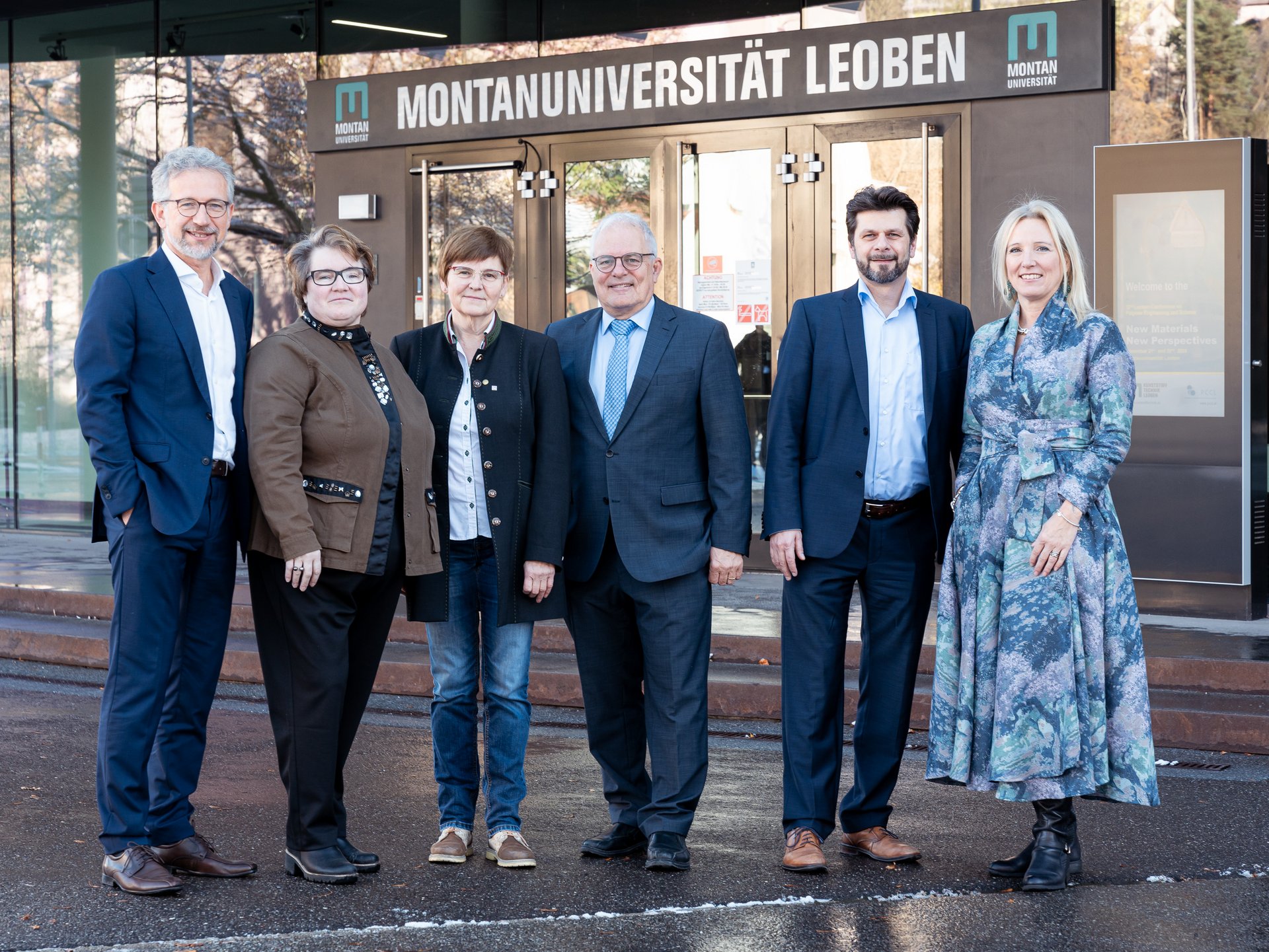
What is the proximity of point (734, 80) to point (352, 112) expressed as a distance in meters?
3.14

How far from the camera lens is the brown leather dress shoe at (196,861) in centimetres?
438

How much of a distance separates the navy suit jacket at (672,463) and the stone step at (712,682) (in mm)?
1922

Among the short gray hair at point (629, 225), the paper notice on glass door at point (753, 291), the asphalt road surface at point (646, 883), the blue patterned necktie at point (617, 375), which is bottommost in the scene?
the asphalt road surface at point (646, 883)

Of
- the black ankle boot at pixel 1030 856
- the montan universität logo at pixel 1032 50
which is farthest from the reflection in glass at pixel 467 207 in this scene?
the black ankle boot at pixel 1030 856

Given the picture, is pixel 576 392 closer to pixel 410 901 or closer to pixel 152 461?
pixel 152 461

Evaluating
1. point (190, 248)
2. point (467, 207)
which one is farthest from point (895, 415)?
point (467, 207)

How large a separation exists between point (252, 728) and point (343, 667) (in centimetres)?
250

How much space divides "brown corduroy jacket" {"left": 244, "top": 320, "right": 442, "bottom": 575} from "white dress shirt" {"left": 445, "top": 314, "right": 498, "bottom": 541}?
139mm

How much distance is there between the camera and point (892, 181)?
32.0 ft

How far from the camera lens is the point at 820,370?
15.3 ft

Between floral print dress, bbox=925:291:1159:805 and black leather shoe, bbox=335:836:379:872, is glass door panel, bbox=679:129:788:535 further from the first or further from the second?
black leather shoe, bbox=335:836:379:872

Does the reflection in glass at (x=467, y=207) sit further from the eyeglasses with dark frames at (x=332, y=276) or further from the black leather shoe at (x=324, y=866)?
the black leather shoe at (x=324, y=866)

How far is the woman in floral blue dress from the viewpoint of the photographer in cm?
432

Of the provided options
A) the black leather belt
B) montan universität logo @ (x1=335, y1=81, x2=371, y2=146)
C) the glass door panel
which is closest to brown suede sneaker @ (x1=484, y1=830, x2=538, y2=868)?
the black leather belt
